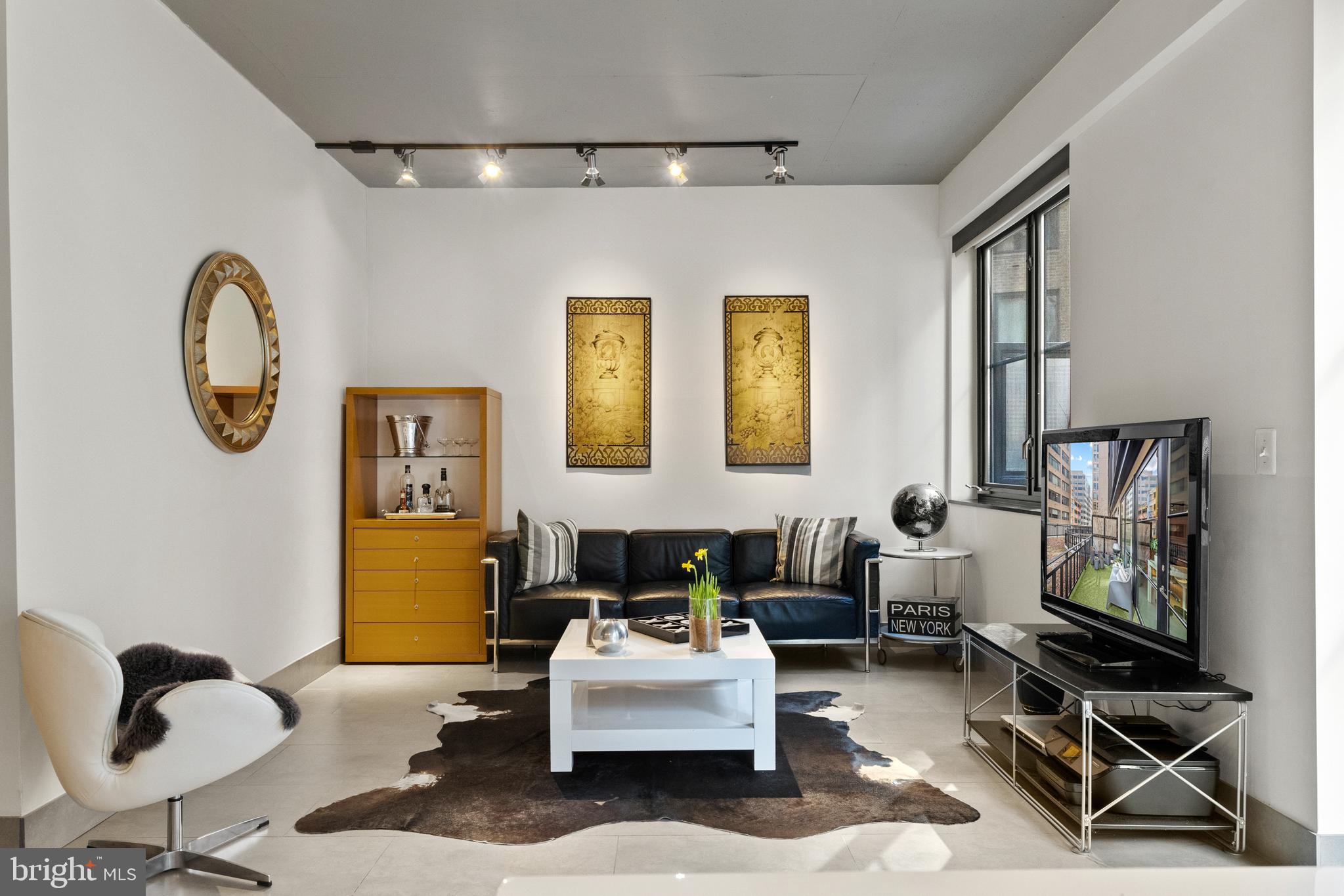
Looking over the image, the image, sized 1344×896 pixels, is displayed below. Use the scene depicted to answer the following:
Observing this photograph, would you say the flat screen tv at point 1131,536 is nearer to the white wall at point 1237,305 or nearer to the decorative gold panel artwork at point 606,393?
the white wall at point 1237,305

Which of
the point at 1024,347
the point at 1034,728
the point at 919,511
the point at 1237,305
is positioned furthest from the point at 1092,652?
the point at 1024,347

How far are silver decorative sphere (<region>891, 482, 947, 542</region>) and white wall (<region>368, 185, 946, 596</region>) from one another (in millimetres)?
534

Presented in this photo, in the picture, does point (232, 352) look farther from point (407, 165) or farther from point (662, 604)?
point (662, 604)

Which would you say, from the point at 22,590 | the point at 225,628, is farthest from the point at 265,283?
the point at 22,590

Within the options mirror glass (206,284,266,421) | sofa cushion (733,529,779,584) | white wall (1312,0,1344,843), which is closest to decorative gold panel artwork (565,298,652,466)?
sofa cushion (733,529,779,584)

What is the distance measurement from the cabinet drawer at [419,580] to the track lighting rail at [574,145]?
99.2 inches

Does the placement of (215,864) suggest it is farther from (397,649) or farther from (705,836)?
(397,649)

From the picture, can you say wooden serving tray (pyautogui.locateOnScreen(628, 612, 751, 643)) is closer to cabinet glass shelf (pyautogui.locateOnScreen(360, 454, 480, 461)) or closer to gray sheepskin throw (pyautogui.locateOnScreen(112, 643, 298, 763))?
gray sheepskin throw (pyautogui.locateOnScreen(112, 643, 298, 763))

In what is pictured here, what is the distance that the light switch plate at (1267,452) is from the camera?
268 centimetres

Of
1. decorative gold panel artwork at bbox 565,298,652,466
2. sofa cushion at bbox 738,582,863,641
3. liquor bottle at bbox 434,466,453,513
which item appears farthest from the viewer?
decorative gold panel artwork at bbox 565,298,652,466

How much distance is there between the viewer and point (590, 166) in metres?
5.06

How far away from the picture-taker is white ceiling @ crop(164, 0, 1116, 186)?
3.65 m

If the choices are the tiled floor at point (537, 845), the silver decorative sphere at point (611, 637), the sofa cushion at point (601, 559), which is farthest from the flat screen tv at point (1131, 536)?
the sofa cushion at point (601, 559)

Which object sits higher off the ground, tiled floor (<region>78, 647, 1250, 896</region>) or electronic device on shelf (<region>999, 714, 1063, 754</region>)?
electronic device on shelf (<region>999, 714, 1063, 754</region>)
